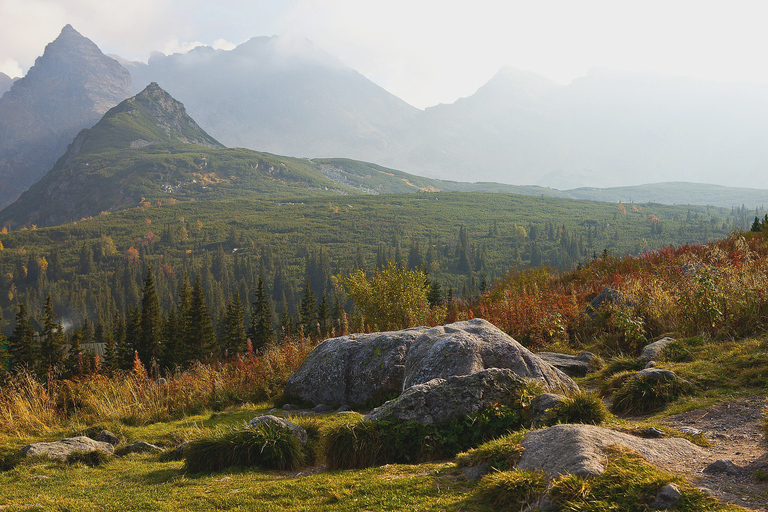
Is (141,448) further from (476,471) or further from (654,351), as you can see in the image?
(654,351)

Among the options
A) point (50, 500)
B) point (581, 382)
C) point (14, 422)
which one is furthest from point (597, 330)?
point (14, 422)

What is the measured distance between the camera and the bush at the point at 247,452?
661 centimetres

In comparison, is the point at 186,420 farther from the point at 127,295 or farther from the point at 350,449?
the point at 127,295

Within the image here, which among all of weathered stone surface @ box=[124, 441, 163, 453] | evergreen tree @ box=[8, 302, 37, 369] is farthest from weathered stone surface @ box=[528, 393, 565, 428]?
evergreen tree @ box=[8, 302, 37, 369]

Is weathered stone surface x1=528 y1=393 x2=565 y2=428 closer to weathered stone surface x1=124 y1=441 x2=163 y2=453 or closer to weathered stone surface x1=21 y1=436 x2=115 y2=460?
weathered stone surface x1=124 y1=441 x2=163 y2=453

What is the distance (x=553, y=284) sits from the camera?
2066 cm

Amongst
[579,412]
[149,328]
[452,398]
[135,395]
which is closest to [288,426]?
[452,398]

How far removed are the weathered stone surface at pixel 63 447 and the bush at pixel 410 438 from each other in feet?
14.9

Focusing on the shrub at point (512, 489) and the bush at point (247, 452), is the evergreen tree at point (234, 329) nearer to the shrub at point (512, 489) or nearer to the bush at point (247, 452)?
the bush at point (247, 452)

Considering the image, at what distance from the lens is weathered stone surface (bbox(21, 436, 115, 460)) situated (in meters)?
7.63

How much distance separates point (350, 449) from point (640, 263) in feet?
54.0

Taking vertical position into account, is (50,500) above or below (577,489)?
below

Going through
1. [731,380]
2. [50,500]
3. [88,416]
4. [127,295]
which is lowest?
[127,295]

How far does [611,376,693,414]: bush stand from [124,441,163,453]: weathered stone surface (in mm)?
7886
